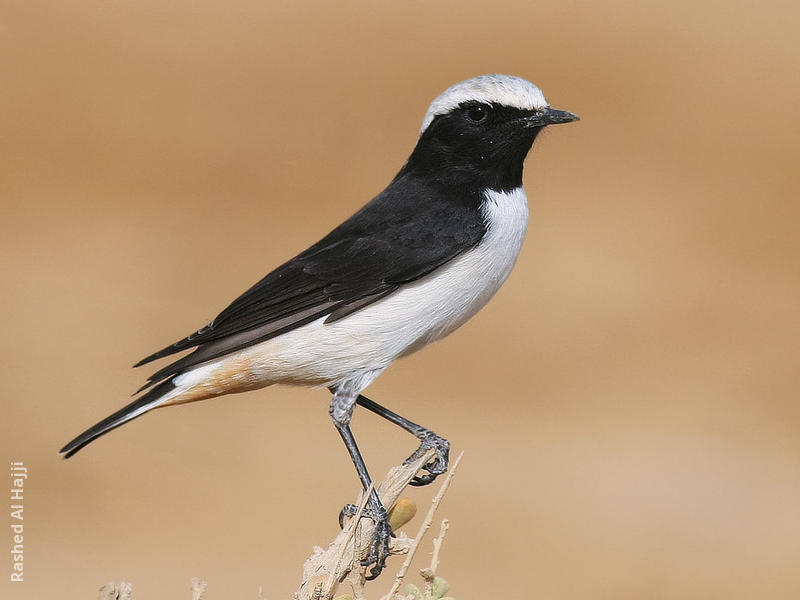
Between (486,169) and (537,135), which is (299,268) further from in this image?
(537,135)

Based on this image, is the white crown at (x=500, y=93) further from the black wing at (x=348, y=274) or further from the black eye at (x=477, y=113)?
the black wing at (x=348, y=274)

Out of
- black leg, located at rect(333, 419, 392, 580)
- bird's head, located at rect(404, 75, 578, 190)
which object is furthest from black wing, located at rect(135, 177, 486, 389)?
black leg, located at rect(333, 419, 392, 580)

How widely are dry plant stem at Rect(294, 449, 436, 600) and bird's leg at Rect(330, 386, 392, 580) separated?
35 millimetres

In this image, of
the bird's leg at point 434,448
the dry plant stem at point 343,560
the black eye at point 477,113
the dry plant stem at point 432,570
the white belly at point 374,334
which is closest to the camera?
the dry plant stem at point 432,570

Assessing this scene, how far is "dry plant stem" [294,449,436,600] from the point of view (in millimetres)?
2631

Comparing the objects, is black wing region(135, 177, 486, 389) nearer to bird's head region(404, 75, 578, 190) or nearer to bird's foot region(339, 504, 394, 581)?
bird's head region(404, 75, 578, 190)

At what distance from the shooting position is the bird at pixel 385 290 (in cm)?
329

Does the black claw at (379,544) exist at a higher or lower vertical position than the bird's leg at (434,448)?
lower

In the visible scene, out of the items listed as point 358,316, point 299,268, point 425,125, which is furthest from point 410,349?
point 425,125

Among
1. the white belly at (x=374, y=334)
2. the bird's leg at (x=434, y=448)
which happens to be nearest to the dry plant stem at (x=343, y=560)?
the bird's leg at (x=434, y=448)

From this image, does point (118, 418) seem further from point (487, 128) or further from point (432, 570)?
point (487, 128)

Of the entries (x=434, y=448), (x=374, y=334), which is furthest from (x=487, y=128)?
(x=434, y=448)

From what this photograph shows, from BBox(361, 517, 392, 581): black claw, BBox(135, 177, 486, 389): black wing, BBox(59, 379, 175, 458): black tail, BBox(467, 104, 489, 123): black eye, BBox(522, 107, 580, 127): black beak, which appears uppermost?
BBox(467, 104, 489, 123): black eye

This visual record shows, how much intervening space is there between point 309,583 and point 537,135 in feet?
5.82
